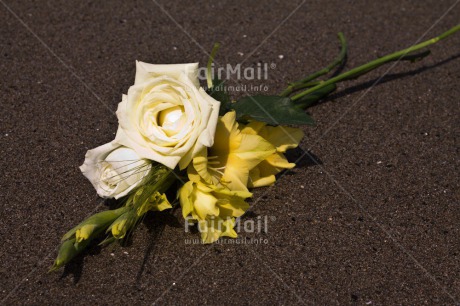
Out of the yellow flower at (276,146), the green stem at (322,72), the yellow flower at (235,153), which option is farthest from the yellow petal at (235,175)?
the green stem at (322,72)

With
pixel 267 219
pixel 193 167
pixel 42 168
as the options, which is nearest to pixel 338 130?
pixel 267 219

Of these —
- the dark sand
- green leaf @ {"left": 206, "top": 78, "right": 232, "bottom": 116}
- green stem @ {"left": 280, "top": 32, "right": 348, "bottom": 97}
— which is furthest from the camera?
green stem @ {"left": 280, "top": 32, "right": 348, "bottom": 97}

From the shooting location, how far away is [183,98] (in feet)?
4.92

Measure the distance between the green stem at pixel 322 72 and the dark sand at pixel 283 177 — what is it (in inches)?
2.7

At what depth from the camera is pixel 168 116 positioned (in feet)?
5.01

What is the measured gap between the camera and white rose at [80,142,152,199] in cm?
153

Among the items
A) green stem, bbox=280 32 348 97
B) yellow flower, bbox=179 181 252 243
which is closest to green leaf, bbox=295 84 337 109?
green stem, bbox=280 32 348 97

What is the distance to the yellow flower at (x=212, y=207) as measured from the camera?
59.2 inches

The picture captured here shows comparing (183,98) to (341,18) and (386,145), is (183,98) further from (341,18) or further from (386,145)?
(341,18)

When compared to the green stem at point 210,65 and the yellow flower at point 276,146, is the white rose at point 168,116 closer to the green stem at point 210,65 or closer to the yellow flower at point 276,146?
the green stem at point 210,65

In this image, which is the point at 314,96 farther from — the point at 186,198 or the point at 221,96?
the point at 186,198

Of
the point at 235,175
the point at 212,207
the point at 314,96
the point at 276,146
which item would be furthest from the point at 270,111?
A: the point at 314,96

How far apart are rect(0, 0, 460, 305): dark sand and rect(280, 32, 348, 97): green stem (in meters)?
0.07

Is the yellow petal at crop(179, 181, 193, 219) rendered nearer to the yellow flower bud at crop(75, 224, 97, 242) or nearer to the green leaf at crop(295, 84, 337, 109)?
the yellow flower bud at crop(75, 224, 97, 242)
